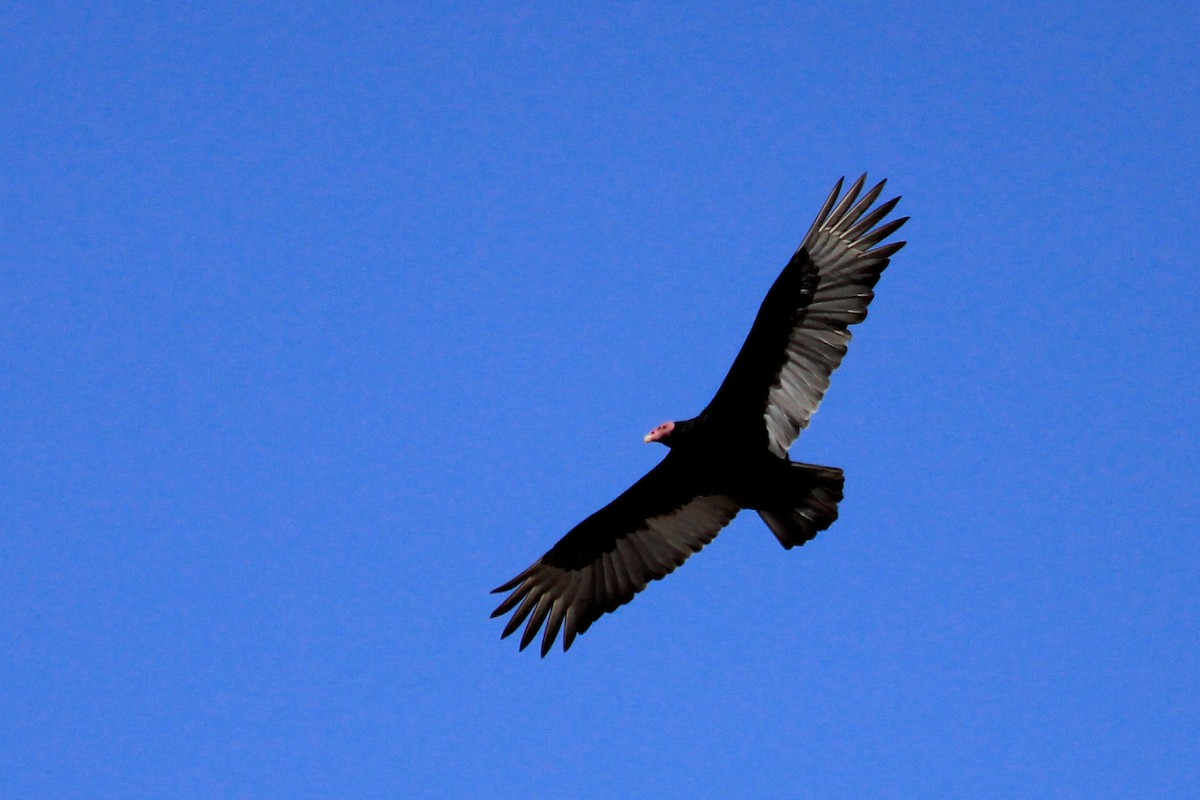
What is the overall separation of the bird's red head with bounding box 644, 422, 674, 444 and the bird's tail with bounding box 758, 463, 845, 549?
89 cm

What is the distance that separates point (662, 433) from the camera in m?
8.71

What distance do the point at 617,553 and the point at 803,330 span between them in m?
2.24

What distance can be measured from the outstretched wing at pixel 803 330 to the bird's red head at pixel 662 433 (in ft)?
1.33

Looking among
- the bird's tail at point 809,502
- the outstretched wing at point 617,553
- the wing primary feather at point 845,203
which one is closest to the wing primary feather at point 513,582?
the outstretched wing at point 617,553

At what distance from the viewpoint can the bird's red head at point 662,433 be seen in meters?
8.69

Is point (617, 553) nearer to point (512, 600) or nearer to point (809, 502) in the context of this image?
point (512, 600)

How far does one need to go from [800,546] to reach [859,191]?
8.10ft

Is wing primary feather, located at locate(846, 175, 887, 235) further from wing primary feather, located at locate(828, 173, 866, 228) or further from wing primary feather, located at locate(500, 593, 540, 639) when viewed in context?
wing primary feather, located at locate(500, 593, 540, 639)

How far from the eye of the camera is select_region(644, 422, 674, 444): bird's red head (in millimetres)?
8688

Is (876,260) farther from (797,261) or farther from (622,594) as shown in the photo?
(622,594)

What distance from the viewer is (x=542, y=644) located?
8992 millimetres

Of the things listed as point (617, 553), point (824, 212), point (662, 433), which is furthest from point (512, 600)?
point (824, 212)

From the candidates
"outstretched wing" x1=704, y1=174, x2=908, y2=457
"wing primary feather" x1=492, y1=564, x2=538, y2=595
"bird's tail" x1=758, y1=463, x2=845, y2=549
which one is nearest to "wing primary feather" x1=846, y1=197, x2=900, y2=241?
"outstretched wing" x1=704, y1=174, x2=908, y2=457

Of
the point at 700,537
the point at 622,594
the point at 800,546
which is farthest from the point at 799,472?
the point at 622,594
